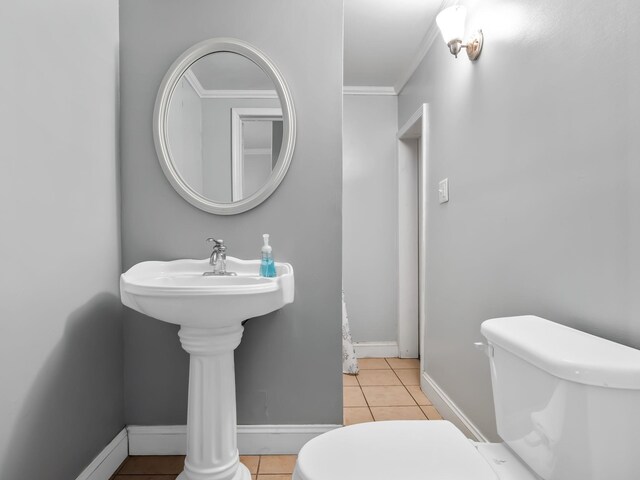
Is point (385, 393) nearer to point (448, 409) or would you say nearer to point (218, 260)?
point (448, 409)

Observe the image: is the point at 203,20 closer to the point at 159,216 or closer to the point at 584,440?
the point at 159,216

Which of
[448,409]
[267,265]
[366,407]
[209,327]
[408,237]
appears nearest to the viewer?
[209,327]

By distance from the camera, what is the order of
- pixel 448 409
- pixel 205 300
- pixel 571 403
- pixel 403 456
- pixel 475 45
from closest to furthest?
pixel 571 403
pixel 403 456
pixel 205 300
pixel 475 45
pixel 448 409

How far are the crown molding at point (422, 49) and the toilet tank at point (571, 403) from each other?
1.84 meters

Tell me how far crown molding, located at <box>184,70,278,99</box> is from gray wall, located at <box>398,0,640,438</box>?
0.93 meters

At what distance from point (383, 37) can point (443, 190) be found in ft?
3.55

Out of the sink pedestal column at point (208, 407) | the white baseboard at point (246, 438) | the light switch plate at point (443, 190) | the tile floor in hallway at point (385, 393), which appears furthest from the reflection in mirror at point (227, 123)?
the tile floor in hallway at point (385, 393)

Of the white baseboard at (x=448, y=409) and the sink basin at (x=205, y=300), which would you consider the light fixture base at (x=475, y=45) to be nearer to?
the sink basin at (x=205, y=300)

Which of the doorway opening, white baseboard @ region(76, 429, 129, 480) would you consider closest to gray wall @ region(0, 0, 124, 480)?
white baseboard @ region(76, 429, 129, 480)

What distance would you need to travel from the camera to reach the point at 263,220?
5.71ft

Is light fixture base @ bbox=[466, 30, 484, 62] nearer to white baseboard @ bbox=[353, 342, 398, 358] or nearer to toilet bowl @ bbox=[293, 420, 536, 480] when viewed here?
toilet bowl @ bbox=[293, 420, 536, 480]

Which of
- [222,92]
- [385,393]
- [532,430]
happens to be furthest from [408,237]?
[532,430]

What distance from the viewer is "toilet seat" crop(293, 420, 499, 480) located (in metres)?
0.80

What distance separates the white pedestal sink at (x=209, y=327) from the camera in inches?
48.1
